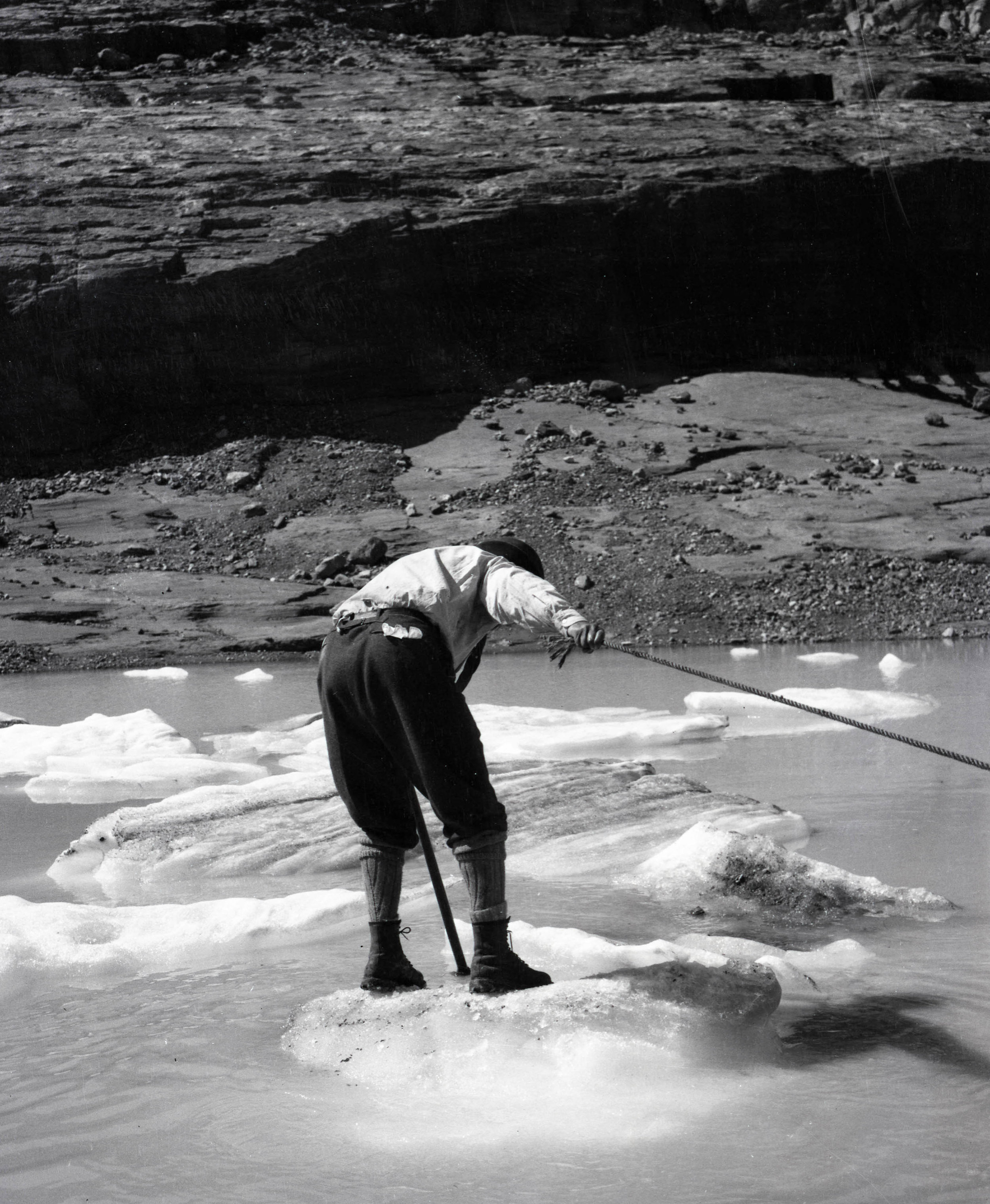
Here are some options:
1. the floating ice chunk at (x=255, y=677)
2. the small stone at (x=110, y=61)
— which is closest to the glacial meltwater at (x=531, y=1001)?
the floating ice chunk at (x=255, y=677)

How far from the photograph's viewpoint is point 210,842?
206 inches

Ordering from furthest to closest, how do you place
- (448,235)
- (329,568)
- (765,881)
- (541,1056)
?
(448,235) → (329,568) → (765,881) → (541,1056)

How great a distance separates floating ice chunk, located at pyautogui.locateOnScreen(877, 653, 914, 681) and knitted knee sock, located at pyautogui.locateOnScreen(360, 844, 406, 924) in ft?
28.6

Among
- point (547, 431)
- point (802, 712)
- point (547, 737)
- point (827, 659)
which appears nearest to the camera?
point (547, 737)

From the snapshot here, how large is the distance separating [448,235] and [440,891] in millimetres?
23576

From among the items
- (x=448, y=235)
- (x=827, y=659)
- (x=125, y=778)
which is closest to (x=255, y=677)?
(x=827, y=659)

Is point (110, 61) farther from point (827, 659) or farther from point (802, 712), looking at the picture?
point (802, 712)

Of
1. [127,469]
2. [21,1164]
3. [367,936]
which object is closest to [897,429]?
[127,469]

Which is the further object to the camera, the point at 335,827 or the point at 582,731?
the point at 582,731

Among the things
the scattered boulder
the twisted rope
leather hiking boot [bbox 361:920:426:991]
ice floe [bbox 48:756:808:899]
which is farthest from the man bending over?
the scattered boulder

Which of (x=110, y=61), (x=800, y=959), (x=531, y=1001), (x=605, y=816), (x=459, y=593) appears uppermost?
(x=110, y=61)

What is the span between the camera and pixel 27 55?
1220 inches

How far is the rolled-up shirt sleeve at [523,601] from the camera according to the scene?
3.12 meters

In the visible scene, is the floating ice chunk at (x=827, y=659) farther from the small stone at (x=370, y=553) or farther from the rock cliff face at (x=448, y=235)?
the rock cliff face at (x=448, y=235)
